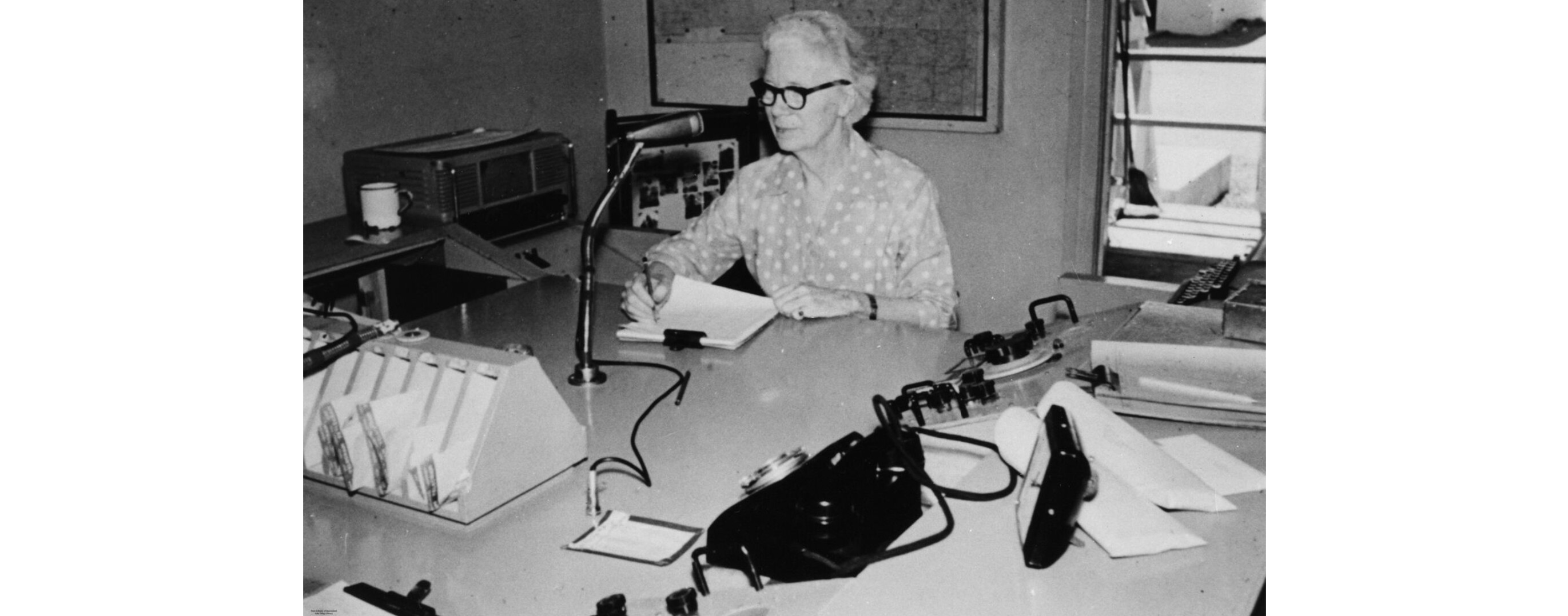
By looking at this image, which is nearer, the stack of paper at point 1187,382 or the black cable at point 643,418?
the black cable at point 643,418

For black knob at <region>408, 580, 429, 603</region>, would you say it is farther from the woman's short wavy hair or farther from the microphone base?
the woman's short wavy hair

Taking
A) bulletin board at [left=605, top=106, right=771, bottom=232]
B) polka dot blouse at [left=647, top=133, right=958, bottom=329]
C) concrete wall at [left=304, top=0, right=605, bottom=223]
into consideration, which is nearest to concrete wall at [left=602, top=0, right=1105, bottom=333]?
bulletin board at [left=605, top=106, right=771, bottom=232]

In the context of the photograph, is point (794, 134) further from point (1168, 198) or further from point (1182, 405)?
point (1168, 198)

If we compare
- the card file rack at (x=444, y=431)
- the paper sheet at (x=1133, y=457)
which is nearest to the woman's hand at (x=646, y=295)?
the card file rack at (x=444, y=431)

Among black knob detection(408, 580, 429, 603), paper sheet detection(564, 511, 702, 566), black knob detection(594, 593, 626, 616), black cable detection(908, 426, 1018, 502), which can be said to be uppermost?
black cable detection(908, 426, 1018, 502)

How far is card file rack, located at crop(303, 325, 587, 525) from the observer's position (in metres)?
1.41

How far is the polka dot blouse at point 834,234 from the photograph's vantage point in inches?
99.7

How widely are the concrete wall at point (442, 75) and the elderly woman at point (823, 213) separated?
3.55 feet

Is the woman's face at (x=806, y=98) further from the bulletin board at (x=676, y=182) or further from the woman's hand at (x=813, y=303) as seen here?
the bulletin board at (x=676, y=182)

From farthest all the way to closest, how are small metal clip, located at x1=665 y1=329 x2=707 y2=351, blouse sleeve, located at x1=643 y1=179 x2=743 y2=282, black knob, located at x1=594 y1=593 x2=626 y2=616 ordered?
blouse sleeve, located at x1=643 y1=179 x2=743 y2=282 < small metal clip, located at x1=665 y1=329 x2=707 y2=351 < black knob, located at x1=594 y1=593 x2=626 y2=616

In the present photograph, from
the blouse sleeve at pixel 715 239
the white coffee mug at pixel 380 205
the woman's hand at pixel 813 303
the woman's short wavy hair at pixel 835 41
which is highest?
the woman's short wavy hair at pixel 835 41

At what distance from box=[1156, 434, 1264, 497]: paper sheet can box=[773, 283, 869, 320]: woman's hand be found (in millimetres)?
819
